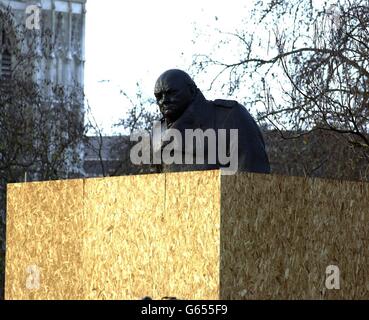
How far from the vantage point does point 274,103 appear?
18281 mm

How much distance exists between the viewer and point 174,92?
944 centimetres

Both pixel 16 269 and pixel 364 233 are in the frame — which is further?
pixel 16 269

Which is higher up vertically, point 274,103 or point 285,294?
point 274,103

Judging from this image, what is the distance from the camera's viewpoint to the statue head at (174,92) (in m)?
9.45

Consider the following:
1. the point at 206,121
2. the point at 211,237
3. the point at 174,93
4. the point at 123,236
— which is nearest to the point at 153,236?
the point at 123,236

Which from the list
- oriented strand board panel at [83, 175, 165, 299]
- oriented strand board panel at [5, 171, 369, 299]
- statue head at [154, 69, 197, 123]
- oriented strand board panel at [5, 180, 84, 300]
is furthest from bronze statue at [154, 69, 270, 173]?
oriented strand board panel at [5, 180, 84, 300]

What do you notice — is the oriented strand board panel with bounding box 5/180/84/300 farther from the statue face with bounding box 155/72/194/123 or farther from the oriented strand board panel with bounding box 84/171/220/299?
the statue face with bounding box 155/72/194/123

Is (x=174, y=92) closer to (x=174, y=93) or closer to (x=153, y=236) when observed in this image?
(x=174, y=93)

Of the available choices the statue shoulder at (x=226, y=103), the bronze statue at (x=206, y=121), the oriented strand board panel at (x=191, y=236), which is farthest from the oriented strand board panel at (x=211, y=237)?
the statue shoulder at (x=226, y=103)

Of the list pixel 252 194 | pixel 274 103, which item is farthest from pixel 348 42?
pixel 252 194

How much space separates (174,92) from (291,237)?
169cm
